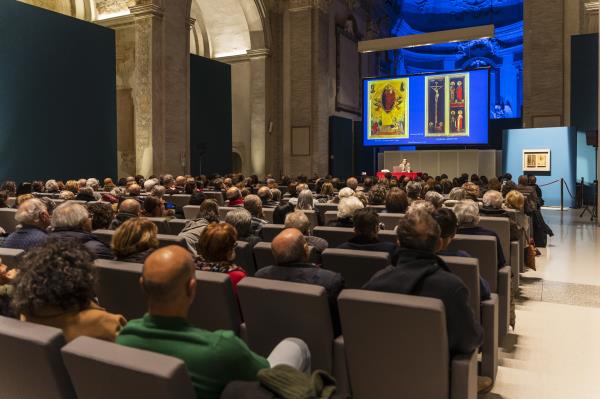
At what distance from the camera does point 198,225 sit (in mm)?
4199

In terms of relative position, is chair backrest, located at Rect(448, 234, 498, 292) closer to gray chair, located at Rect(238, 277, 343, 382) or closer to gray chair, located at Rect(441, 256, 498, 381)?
gray chair, located at Rect(441, 256, 498, 381)

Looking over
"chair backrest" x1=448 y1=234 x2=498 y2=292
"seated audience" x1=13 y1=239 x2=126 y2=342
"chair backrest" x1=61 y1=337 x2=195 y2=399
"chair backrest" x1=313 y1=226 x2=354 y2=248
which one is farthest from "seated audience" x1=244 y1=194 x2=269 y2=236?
"chair backrest" x1=61 y1=337 x2=195 y2=399

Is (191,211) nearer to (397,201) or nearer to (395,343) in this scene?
(397,201)

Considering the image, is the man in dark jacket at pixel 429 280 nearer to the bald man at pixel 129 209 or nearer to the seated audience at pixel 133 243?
the seated audience at pixel 133 243

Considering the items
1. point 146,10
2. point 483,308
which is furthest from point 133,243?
point 146,10

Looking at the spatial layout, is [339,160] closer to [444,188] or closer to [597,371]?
[444,188]

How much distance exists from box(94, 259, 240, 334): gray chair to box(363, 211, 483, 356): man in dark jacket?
27.1 inches

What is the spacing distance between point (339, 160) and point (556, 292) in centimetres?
1561

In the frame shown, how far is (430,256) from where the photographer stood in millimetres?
2340

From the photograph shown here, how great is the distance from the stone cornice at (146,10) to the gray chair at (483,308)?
1308cm

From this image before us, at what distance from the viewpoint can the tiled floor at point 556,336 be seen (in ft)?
10.1

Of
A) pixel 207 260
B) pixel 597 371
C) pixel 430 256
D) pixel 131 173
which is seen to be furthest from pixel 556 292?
pixel 131 173

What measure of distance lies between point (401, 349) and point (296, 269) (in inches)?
29.5

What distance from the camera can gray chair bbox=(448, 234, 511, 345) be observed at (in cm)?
367
